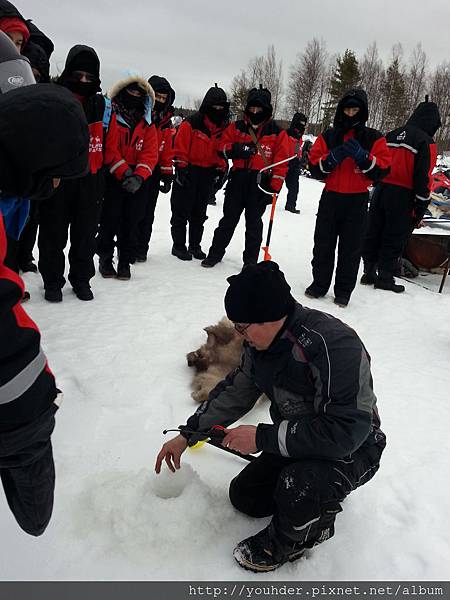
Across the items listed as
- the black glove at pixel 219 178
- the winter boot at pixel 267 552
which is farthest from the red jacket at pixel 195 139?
the winter boot at pixel 267 552

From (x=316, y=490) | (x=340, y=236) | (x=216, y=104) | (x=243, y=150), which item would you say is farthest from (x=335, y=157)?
(x=316, y=490)

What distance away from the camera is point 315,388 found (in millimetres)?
1758

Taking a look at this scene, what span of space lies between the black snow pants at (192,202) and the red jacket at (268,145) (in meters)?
0.51

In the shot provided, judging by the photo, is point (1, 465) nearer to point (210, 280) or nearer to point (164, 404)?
point (164, 404)

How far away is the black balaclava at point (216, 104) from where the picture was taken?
529cm

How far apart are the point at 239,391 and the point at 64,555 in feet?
3.04

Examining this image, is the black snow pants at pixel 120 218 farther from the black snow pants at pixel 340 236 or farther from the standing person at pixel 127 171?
the black snow pants at pixel 340 236

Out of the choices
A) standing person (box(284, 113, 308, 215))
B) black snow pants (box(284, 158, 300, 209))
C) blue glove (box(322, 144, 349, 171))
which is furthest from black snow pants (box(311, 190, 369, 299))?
black snow pants (box(284, 158, 300, 209))

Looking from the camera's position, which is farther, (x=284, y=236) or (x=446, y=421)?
(x=284, y=236)

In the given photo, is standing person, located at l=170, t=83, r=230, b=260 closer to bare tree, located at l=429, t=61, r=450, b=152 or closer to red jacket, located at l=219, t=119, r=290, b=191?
red jacket, located at l=219, t=119, r=290, b=191

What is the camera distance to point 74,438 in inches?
95.3

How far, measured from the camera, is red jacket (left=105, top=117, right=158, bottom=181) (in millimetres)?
4285

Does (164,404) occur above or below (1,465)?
below

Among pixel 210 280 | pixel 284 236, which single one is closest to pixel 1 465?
pixel 210 280
